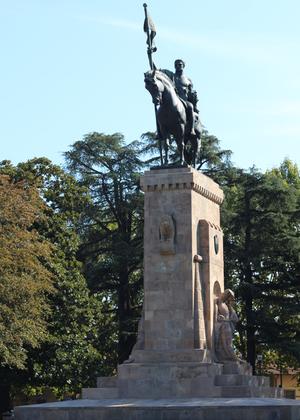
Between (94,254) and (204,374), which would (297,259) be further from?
(204,374)

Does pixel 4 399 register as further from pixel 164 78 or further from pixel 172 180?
pixel 164 78

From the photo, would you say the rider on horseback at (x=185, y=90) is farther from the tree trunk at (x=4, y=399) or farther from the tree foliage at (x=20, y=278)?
the tree trunk at (x=4, y=399)

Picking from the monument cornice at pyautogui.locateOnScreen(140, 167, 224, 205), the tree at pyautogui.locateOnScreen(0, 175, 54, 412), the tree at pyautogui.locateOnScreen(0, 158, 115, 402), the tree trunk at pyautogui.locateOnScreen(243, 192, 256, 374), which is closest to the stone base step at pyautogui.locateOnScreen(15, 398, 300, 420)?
the monument cornice at pyautogui.locateOnScreen(140, 167, 224, 205)

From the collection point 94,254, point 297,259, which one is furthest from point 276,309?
point 94,254

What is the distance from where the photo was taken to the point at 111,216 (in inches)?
2014

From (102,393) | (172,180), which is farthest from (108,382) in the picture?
(172,180)

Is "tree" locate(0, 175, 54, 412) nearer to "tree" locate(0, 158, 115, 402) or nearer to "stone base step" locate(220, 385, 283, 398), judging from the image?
→ "tree" locate(0, 158, 115, 402)

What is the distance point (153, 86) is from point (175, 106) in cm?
121

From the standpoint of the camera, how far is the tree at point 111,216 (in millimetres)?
48438

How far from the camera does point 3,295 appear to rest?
124ft

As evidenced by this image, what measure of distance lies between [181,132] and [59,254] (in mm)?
14774

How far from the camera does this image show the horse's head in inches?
1152

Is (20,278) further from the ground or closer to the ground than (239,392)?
further from the ground

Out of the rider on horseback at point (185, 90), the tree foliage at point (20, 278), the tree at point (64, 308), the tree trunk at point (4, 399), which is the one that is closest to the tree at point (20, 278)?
the tree foliage at point (20, 278)
